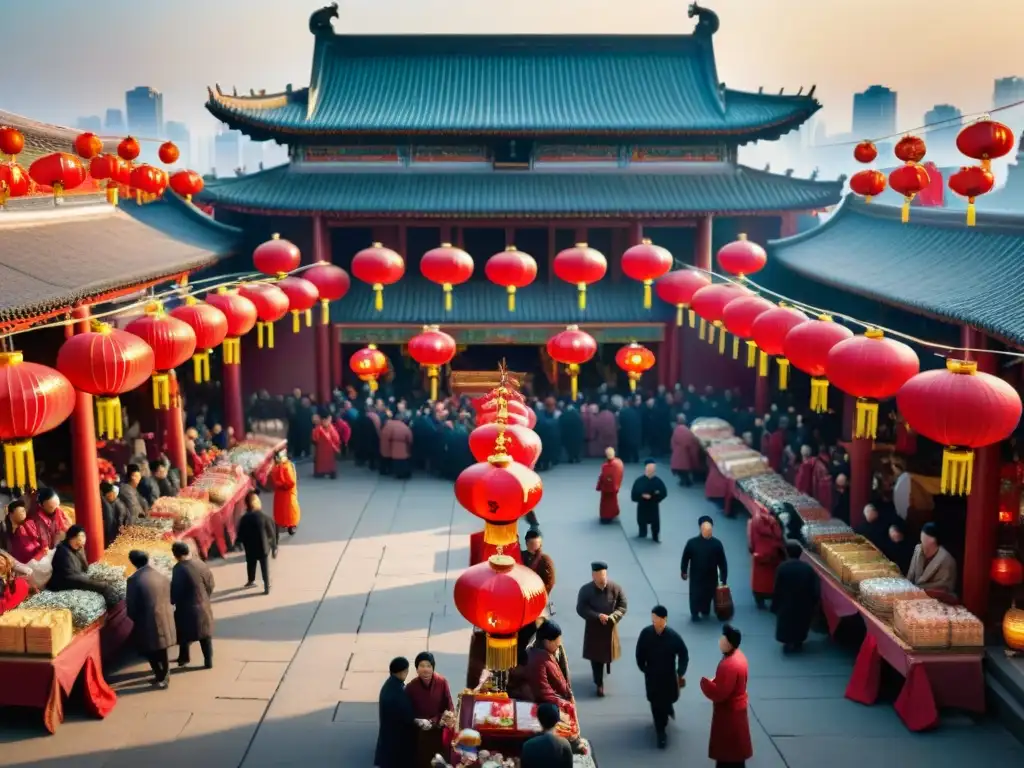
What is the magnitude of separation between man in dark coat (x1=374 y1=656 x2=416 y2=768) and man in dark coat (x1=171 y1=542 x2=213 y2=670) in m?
3.12

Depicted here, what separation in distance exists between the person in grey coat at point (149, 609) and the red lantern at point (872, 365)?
683cm

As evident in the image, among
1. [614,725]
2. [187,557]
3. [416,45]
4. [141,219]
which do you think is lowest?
[614,725]

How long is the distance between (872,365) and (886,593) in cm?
292

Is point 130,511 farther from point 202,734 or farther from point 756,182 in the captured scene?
point 756,182

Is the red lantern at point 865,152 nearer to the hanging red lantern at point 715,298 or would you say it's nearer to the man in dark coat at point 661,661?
the hanging red lantern at point 715,298

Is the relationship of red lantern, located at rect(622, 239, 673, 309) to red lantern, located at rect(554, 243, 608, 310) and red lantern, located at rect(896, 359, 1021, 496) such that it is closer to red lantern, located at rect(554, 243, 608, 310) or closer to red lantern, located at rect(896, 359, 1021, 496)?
red lantern, located at rect(554, 243, 608, 310)

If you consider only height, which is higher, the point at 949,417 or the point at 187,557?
the point at 949,417

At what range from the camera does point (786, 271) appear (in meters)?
21.6

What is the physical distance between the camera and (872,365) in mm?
8617

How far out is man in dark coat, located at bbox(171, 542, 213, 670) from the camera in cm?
1038

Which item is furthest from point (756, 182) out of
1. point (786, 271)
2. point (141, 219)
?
point (141, 219)

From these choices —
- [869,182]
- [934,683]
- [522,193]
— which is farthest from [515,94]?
[934,683]

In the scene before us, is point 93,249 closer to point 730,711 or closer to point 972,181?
point 730,711

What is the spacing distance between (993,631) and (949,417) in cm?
375
